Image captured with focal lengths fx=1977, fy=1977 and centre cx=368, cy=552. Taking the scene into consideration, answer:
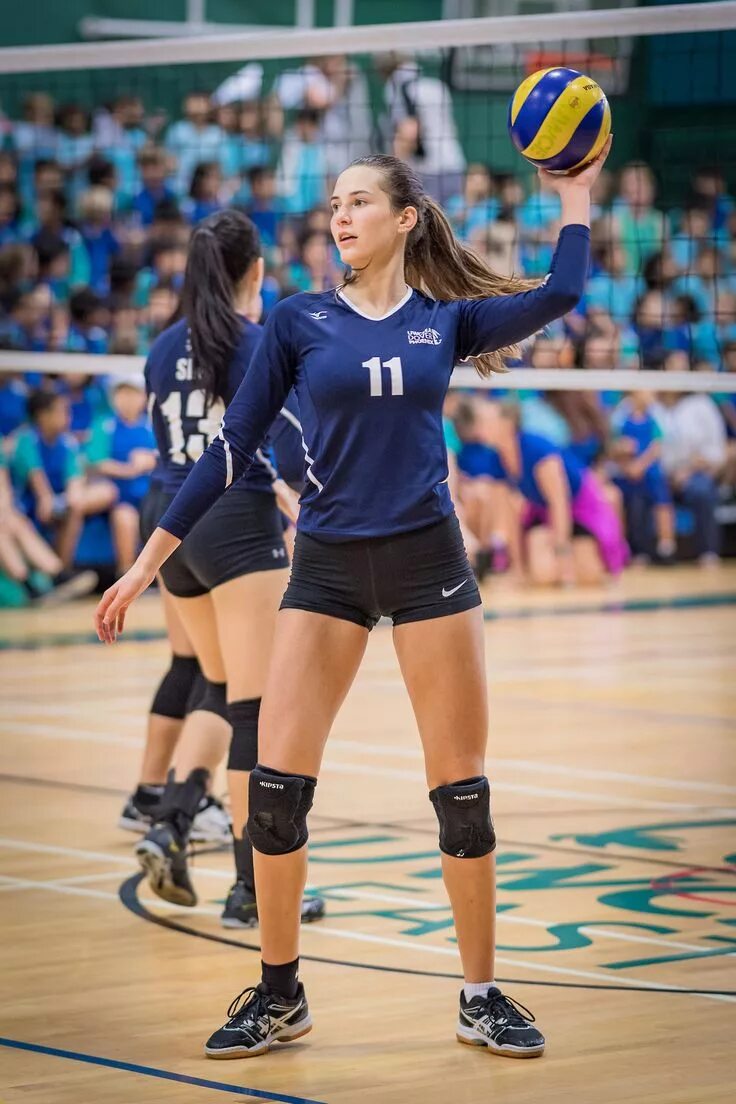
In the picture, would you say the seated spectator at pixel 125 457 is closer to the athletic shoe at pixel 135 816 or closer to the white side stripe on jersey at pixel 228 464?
the athletic shoe at pixel 135 816

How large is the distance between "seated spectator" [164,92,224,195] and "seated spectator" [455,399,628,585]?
2.85 metres

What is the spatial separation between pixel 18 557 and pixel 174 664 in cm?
731

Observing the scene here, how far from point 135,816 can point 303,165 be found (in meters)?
9.68

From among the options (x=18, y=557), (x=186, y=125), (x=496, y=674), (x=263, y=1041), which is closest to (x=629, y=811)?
(x=263, y=1041)

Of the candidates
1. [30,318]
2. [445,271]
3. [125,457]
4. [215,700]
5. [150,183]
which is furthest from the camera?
[150,183]

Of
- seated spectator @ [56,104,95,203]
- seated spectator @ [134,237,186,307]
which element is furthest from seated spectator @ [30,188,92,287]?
seated spectator @ [56,104,95,203]

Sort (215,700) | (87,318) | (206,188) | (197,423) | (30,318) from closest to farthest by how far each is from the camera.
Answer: (197,423) < (215,700) < (30,318) < (87,318) < (206,188)

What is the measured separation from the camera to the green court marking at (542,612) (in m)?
11.9

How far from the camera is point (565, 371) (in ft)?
24.8

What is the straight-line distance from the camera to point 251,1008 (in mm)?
4270

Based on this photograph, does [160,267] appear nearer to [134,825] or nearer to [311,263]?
[311,263]

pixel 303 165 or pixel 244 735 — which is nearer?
pixel 244 735

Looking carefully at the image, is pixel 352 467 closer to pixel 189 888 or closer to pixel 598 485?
pixel 189 888

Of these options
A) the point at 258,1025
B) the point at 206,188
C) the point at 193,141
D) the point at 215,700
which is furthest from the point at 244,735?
the point at 193,141
